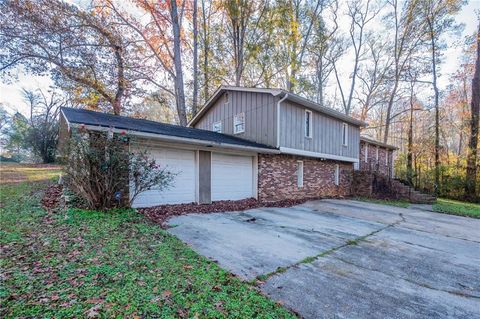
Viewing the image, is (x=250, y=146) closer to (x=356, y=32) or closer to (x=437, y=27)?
(x=437, y=27)

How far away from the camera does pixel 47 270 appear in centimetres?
288

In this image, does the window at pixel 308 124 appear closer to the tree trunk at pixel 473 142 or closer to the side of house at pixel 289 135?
the side of house at pixel 289 135

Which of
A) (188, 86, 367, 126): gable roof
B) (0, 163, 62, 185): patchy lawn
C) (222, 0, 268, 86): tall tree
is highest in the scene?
(222, 0, 268, 86): tall tree

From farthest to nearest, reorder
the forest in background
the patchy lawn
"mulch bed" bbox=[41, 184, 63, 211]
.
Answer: the forest in background
the patchy lawn
"mulch bed" bbox=[41, 184, 63, 211]

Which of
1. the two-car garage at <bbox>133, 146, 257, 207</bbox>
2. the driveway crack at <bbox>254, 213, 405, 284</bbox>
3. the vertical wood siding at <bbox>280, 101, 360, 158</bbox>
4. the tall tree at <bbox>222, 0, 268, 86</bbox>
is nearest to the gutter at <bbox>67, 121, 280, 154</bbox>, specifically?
the two-car garage at <bbox>133, 146, 257, 207</bbox>

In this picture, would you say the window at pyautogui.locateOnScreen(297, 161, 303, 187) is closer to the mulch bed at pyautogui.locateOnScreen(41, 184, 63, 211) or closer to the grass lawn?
the grass lawn

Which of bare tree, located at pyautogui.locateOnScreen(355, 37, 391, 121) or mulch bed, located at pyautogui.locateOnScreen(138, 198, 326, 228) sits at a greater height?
bare tree, located at pyautogui.locateOnScreen(355, 37, 391, 121)

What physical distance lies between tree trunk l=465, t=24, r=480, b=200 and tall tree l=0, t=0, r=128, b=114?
22110mm

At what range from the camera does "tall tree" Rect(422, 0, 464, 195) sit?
15.1 m

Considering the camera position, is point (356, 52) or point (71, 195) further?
point (356, 52)

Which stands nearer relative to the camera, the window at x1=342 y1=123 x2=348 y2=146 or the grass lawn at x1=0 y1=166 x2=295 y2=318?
the grass lawn at x1=0 y1=166 x2=295 y2=318

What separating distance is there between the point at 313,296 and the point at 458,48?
68.1 ft

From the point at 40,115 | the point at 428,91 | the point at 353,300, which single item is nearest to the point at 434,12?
the point at 428,91

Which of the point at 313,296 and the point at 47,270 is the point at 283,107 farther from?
the point at 47,270
